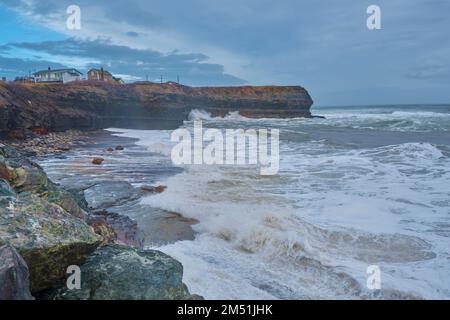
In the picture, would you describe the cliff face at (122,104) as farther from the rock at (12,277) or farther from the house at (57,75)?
the rock at (12,277)

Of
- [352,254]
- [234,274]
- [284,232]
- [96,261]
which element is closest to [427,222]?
[352,254]

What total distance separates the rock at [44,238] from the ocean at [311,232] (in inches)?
54.3

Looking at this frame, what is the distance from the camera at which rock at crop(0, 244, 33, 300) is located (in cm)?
238

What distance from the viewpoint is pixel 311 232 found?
6.20 m

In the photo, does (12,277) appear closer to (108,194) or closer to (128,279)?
(128,279)

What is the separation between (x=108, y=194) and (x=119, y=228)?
288 centimetres

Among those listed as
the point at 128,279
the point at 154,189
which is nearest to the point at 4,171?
the point at 128,279

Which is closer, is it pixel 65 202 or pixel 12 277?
pixel 12 277

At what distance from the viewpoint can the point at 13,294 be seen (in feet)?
7.85

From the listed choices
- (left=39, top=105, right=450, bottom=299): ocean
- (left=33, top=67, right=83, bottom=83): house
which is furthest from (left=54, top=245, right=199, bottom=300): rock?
(left=33, top=67, right=83, bottom=83): house

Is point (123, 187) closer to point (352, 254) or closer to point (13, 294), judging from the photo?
point (352, 254)

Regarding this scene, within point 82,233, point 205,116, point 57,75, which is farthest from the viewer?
point 205,116

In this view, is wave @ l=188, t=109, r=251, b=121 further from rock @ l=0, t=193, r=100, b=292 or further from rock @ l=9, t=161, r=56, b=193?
rock @ l=0, t=193, r=100, b=292

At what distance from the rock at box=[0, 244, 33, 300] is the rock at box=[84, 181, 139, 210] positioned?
530 centimetres
